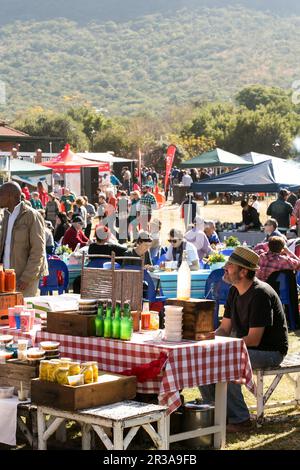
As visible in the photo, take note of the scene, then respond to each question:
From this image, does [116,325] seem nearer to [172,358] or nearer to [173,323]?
[173,323]

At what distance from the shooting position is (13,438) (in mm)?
5605

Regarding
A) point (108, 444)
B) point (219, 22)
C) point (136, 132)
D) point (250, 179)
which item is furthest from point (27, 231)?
point (219, 22)

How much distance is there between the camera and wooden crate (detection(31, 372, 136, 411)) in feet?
16.8

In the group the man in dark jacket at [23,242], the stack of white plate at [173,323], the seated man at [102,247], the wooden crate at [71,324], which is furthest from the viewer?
the seated man at [102,247]

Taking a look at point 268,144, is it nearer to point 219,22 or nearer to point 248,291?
point 248,291

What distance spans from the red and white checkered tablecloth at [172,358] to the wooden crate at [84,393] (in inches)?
6.9

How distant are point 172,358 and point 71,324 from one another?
32.9 inches

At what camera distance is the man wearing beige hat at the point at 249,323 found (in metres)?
6.30

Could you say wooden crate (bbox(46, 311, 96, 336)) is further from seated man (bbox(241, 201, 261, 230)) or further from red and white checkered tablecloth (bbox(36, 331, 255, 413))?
seated man (bbox(241, 201, 261, 230))

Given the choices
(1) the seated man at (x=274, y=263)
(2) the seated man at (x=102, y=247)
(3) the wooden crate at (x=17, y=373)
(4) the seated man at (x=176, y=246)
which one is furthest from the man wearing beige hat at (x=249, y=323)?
(4) the seated man at (x=176, y=246)

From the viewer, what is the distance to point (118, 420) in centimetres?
490

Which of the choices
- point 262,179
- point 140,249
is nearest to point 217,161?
point 262,179

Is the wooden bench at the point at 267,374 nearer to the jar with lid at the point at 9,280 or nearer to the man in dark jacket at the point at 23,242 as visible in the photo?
the jar with lid at the point at 9,280

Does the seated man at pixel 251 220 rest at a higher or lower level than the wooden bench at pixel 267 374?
higher
